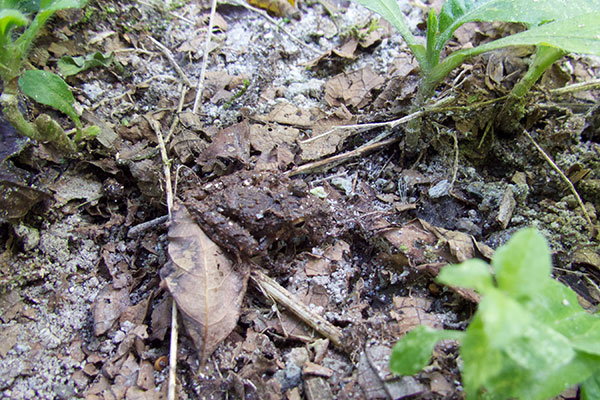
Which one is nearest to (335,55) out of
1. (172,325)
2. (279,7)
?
(279,7)

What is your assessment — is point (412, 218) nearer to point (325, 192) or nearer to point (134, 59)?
point (325, 192)

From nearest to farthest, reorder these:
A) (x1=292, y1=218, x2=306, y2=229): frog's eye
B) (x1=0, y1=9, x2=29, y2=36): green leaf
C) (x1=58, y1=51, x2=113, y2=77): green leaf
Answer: (x1=0, y1=9, x2=29, y2=36): green leaf → (x1=292, y1=218, x2=306, y2=229): frog's eye → (x1=58, y1=51, x2=113, y2=77): green leaf

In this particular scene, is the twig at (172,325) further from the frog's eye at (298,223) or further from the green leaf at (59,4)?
the green leaf at (59,4)

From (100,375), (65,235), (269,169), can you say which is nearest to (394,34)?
(269,169)

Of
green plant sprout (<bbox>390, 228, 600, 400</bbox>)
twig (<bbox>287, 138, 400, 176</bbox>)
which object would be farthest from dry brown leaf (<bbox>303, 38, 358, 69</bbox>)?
green plant sprout (<bbox>390, 228, 600, 400</bbox>)

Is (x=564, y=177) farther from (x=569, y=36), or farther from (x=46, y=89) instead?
(x=46, y=89)

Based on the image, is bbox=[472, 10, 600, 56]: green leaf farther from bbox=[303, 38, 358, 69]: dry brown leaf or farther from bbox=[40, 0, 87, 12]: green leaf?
bbox=[40, 0, 87, 12]: green leaf
